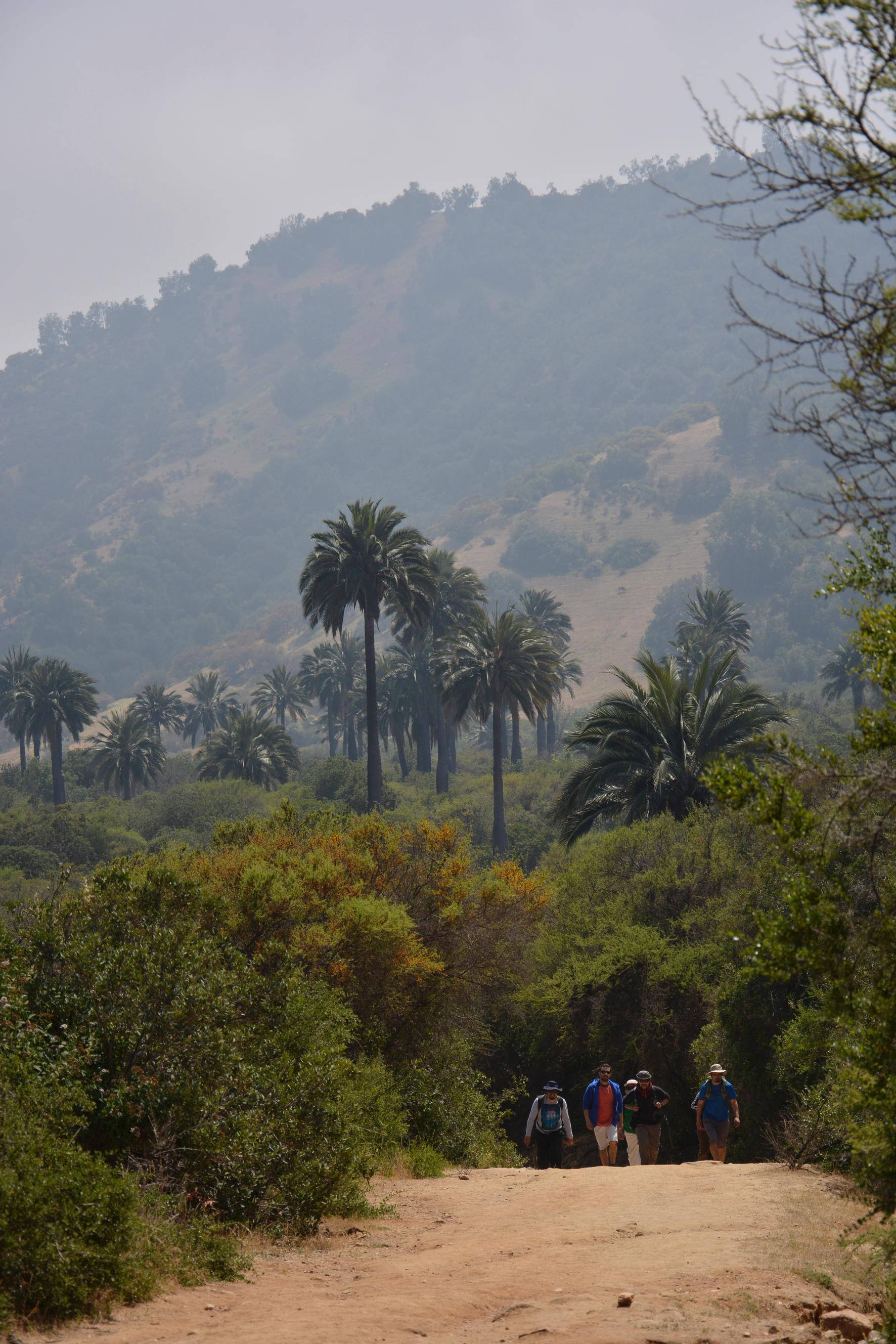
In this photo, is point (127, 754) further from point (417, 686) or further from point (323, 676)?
point (323, 676)

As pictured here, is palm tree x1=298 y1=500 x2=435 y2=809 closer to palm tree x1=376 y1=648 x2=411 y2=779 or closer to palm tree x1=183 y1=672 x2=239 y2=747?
palm tree x1=376 y1=648 x2=411 y2=779

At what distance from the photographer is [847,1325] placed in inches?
298

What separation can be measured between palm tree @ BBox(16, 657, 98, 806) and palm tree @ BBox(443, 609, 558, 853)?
99.1 ft

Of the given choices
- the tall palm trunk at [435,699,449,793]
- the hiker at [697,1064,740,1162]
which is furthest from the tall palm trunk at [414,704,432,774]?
the hiker at [697,1064,740,1162]

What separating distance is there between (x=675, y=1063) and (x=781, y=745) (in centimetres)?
1592

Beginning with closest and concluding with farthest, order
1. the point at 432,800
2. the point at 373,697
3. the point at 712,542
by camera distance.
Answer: the point at 373,697
the point at 432,800
the point at 712,542

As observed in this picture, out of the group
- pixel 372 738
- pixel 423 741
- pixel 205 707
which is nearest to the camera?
pixel 372 738

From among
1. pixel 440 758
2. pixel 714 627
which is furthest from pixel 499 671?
pixel 714 627

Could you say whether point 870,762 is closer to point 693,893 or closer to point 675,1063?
point 675,1063

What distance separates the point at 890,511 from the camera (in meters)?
7.57

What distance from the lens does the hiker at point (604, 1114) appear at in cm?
1511

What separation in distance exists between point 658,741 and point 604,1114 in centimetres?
Result: 1282

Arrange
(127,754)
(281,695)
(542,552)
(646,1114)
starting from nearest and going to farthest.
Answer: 1. (646,1114)
2. (127,754)
3. (281,695)
4. (542,552)

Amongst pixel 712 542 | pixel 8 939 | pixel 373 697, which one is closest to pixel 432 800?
pixel 373 697
